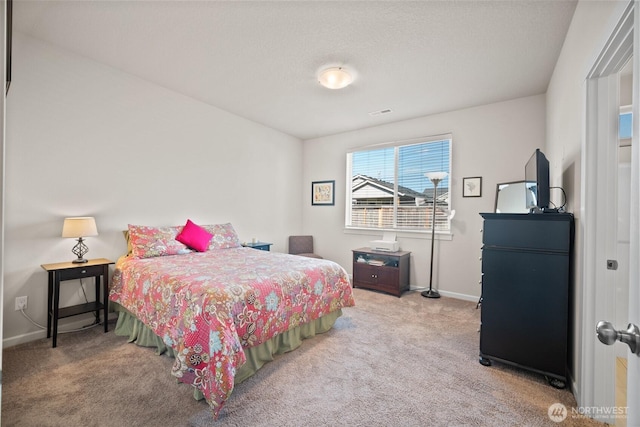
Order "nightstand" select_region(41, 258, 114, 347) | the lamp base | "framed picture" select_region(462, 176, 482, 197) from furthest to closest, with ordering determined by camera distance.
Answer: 1. the lamp base
2. "framed picture" select_region(462, 176, 482, 197)
3. "nightstand" select_region(41, 258, 114, 347)

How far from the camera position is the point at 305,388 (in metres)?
1.95

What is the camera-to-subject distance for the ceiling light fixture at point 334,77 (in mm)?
2906

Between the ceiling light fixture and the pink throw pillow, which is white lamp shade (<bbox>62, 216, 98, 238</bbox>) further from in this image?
the ceiling light fixture

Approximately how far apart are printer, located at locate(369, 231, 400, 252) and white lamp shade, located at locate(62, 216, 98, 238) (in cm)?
350

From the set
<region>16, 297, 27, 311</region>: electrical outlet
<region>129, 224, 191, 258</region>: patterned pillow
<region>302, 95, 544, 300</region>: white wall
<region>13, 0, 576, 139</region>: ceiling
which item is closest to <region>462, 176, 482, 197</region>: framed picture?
<region>302, 95, 544, 300</region>: white wall

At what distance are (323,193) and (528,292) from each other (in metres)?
3.75

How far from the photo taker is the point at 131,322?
2709 mm

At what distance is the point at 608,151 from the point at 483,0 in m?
1.31

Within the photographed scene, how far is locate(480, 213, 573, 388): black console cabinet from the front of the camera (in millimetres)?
1967

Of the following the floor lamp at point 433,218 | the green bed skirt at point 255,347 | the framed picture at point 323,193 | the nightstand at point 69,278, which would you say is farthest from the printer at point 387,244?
the nightstand at point 69,278

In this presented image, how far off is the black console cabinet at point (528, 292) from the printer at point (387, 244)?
6.73ft

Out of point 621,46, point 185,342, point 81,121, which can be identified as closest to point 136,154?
point 81,121

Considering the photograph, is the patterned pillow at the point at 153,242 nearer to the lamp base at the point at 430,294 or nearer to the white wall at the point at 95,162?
the white wall at the point at 95,162

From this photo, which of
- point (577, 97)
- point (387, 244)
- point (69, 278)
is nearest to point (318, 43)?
point (577, 97)
